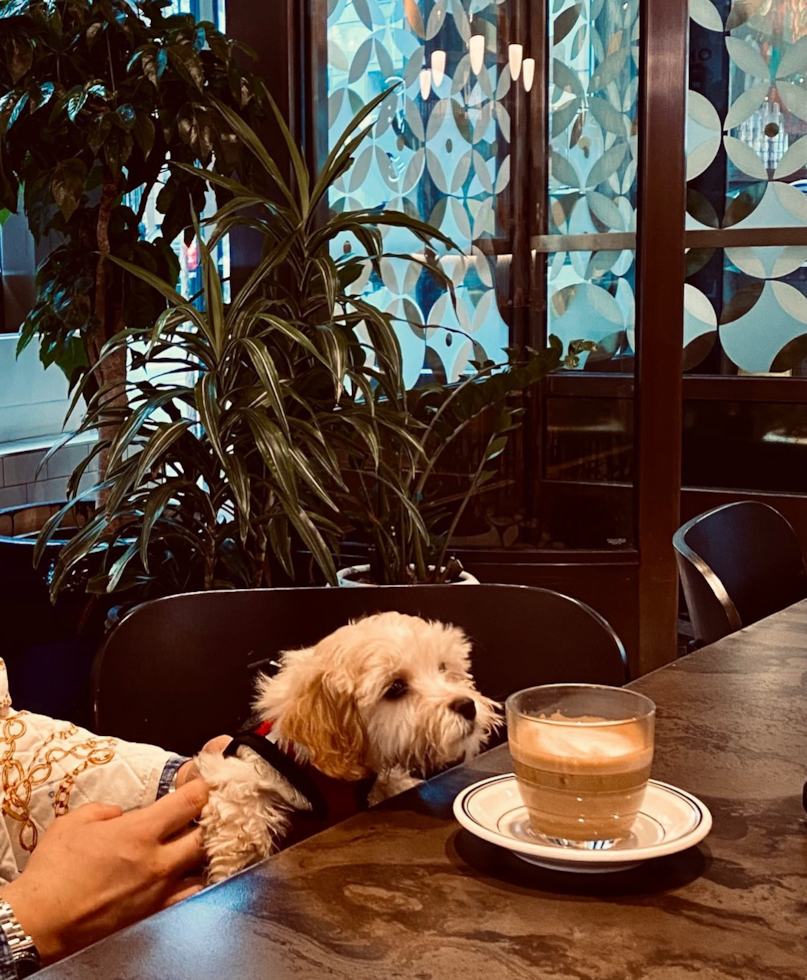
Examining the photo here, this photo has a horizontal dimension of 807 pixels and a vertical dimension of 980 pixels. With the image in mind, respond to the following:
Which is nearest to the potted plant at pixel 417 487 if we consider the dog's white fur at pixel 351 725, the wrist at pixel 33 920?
the dog's white fur at pixel 351 725

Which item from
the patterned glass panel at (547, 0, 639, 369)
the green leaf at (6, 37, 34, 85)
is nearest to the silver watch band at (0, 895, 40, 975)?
the green leaf at (6, 37, 34, 85)

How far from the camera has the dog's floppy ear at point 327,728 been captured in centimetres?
114

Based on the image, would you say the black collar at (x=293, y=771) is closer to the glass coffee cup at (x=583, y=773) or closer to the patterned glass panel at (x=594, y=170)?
the glass coffee cup at (x=583, y=773)

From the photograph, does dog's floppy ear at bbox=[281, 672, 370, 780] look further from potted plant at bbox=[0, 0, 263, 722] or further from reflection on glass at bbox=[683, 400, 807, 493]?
reflection on glass at bbox=[683, 400, 807, 493]

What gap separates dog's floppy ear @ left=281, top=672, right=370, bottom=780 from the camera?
114 centimetres

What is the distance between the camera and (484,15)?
3184mm

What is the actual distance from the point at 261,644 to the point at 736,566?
849 mm

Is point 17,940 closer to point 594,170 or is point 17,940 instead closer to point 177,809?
point 177,809

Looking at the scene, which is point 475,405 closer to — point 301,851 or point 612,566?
point 612,566

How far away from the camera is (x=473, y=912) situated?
74 cm

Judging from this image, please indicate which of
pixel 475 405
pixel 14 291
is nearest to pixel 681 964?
pixel 475 405

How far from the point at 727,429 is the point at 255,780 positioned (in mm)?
3730

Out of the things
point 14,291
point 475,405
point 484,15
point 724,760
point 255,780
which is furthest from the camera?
point 14,291

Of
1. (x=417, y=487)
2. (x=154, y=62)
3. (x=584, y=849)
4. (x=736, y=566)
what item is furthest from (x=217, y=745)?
(x=154, y=62)
